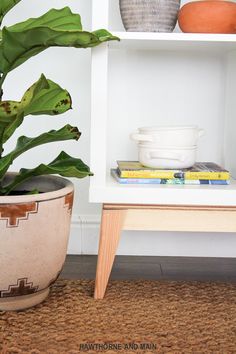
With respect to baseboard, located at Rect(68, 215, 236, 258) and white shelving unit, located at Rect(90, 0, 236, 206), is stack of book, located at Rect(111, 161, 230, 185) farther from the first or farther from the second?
baseboard, located at Rect(68, 215, 236, 258)

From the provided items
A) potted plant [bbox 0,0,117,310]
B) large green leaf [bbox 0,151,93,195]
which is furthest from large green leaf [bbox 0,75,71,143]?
large green leaf [bbox 0,151,93,195]

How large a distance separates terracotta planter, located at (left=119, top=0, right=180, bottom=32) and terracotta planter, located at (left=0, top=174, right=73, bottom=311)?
466 millimetres

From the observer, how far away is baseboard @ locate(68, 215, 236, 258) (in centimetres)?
162

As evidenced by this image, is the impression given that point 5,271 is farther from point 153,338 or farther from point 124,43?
point 124,43

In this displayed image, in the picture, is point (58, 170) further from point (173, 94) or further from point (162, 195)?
point (173, 94)

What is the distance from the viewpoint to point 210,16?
4.11ft

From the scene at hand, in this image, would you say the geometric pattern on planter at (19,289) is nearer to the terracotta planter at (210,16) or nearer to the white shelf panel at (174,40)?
the white shelf panel at (174,40)

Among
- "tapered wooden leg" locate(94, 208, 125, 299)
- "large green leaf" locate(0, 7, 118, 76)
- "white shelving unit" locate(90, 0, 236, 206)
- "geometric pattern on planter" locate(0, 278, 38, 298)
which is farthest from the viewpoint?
"white shelving unit" locate(90, 0, 236, 206)

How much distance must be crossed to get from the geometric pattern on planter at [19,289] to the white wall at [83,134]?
0.49 m

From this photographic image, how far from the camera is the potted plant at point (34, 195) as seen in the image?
1032 mm

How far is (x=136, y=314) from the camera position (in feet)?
3.80

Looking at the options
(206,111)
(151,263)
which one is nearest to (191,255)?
(151,263)

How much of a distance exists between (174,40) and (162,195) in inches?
15.1

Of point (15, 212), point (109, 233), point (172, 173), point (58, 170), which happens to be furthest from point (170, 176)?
point (15, 212)
